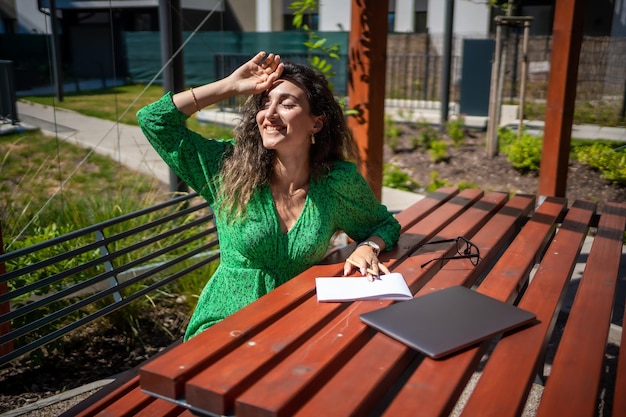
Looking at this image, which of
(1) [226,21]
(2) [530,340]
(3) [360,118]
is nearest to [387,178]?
(1) [226,21]

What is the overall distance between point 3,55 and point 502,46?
21.9 ft

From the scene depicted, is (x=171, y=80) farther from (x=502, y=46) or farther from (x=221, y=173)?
(x=502, y=46)

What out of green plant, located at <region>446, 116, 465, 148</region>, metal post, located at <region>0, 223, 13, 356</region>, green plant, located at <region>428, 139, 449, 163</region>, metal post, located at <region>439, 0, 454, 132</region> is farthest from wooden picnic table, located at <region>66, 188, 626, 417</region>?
metal post, located at <region>439, 0, 454, 132</region>

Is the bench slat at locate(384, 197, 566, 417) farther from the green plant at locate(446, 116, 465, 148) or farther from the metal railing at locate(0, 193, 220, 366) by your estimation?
the green plant at locate(446, 116, 465, 148)

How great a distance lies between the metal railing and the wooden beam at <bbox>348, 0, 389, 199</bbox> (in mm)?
1179

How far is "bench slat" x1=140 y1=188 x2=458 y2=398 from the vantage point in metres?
1.75

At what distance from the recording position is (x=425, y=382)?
1.78 meters

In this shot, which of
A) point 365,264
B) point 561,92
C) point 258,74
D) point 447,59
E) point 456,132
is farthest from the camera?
point 447,59

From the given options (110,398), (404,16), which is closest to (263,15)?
(110,398)

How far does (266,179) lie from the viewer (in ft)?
9.27

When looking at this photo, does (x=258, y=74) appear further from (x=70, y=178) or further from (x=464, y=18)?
(x=464, y=18)

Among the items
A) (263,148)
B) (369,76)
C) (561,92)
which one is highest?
(369,76)

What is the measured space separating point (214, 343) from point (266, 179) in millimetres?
1034

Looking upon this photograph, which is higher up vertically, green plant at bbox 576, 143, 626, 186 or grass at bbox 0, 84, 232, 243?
grass at bbox 0, 84, 232, 243
